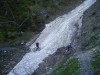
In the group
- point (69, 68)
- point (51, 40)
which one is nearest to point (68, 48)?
point (51, 40)

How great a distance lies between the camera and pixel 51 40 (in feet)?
113

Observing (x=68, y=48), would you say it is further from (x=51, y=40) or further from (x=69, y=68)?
(x=69, y=68)

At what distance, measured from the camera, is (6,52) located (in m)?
33.1

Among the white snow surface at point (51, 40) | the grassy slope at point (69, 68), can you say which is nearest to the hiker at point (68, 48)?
the white snow surface at point (51, 40)

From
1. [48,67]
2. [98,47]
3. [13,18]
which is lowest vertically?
[48,67]

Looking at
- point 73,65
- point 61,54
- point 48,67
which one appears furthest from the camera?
point 61,54

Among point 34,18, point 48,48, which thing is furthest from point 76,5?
point 48,48

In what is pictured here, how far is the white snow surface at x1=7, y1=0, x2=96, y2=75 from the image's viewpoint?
29359mm

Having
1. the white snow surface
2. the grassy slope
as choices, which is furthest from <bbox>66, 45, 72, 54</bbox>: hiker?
the grassy slope

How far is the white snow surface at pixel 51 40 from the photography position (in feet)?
96.3

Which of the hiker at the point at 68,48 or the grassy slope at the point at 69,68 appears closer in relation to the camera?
the grassy slope at the point at 69,68

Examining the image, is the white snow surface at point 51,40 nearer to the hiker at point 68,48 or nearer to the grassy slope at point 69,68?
the hiker at point 68,48

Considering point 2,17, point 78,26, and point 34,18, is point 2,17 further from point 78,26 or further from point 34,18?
point 78,26

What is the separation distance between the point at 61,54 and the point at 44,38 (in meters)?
6.34
